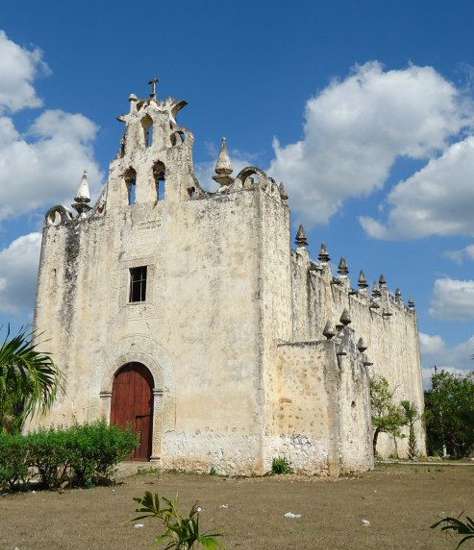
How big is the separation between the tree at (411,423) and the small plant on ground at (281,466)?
14.9m

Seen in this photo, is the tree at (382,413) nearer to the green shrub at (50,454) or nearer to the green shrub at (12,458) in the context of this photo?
the green shrub at (50,454)

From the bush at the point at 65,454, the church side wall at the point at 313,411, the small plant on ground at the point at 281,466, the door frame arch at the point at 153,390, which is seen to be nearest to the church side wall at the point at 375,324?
the church side wall at the point at 313,411

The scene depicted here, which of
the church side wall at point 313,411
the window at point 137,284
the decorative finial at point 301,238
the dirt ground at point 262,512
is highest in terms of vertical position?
the decorative finial at point 301,238

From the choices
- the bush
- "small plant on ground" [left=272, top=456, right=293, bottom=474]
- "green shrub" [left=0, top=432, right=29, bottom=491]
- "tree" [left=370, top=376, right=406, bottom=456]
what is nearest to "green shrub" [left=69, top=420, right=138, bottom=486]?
the bush

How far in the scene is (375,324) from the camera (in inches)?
1170

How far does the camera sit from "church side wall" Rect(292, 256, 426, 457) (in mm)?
21094

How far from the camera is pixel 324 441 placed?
16.0m

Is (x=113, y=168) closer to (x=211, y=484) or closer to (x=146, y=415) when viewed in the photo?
(x=146, y=415)

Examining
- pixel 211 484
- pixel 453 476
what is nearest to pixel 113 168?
pixel 211 484

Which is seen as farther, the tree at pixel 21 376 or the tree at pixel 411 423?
the tree at pixel 411 423

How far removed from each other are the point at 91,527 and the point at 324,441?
28.5 feet

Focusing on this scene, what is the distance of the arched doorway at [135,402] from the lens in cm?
1750

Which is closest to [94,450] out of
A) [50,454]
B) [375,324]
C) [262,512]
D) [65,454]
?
[65,454]

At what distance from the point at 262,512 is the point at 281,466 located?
641cm
